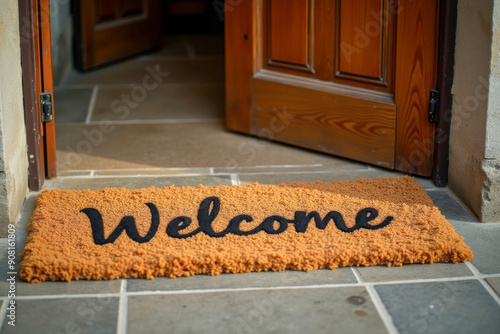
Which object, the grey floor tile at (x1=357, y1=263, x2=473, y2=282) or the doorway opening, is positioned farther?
the doorway opening

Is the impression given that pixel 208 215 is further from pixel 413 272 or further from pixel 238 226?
pixel 413 272

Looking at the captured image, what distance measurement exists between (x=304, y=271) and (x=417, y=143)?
0.86m

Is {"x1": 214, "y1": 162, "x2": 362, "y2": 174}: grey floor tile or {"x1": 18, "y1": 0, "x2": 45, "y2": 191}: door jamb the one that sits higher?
{"x1": 18, "y1": 0, "x2": 45, "y2": 191}: door jamb

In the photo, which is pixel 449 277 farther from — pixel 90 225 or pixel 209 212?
pixel 90 225

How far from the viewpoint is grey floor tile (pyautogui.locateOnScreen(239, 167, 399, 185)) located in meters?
2.65

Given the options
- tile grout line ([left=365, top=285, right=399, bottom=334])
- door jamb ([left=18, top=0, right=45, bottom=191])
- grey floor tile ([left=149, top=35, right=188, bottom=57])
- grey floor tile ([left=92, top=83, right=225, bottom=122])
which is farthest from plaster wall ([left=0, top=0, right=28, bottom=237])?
grey floor tile ([left=149, top=35, right=188, bottom=57])

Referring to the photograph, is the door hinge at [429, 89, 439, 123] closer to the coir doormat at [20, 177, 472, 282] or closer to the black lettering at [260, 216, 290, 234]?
the coir doormat at [20, 177, 472, 282]

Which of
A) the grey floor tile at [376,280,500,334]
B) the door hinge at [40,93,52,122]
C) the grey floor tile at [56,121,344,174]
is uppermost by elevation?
the door hinge at [40,93,52,122]

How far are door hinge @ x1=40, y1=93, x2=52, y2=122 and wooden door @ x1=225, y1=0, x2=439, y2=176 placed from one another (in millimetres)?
805

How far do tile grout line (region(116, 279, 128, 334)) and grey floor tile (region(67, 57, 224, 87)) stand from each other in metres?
2.22

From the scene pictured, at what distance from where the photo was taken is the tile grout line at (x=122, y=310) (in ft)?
5.64

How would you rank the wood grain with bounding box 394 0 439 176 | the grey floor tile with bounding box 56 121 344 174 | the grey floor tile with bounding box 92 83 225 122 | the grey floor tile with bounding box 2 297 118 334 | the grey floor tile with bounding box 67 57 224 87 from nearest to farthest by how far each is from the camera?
the grey floor tile with bounding box 2 297 118 334, the wood grain with bounding box 394 0 439 176, the grey floor tile with bounding box 56 121 344 174, the grey floor tile with bounding box 92 83 225 122, the grey floor tile with bounding box 67 57 224 87

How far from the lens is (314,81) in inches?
111

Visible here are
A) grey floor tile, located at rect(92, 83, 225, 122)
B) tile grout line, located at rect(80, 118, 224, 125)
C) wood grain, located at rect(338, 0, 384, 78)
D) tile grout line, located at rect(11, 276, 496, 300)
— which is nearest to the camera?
tile grout line, located at rect(11, 276, 496, 300)
